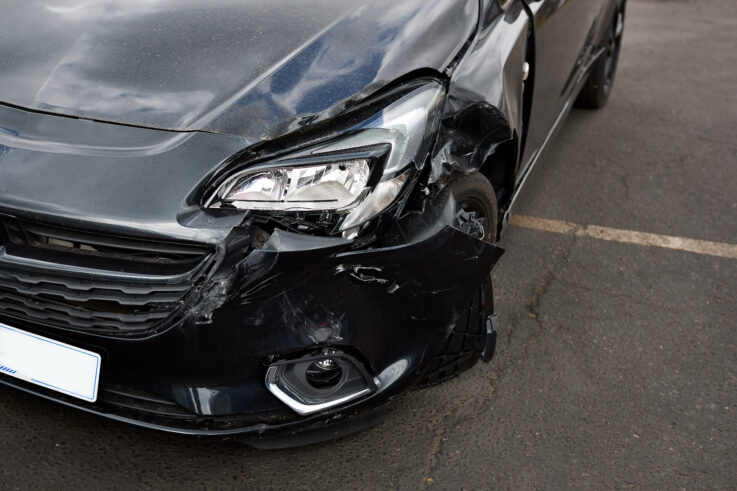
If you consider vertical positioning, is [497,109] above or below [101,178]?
below

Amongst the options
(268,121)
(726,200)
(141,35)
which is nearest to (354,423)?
(268,121)

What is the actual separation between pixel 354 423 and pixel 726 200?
268 centimetres

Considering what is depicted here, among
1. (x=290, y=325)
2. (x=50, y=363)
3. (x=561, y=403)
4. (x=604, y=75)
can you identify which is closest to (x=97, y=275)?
(x=50, y=363)

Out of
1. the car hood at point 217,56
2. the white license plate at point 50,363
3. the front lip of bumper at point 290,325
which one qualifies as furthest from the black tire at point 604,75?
the white license plate at point 50,363

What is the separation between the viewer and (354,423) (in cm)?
189

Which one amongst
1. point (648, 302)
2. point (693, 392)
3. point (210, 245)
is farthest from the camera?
point (648, 302)

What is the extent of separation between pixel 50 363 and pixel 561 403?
1494 millimetres

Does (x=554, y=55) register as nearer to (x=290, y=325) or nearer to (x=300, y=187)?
(x=300, y=187)

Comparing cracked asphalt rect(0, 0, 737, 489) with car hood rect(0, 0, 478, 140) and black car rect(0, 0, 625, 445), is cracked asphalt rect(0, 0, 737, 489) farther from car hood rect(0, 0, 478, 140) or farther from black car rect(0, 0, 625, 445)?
car hood rect(0, 0, 478, 140)

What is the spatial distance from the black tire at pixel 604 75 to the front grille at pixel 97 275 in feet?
11.4

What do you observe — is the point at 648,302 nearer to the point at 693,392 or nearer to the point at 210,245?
the point at 693,392

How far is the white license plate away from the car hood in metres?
0.55

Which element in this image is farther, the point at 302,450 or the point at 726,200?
the point at 726,200

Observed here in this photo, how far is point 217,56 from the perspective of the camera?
5.95ft
